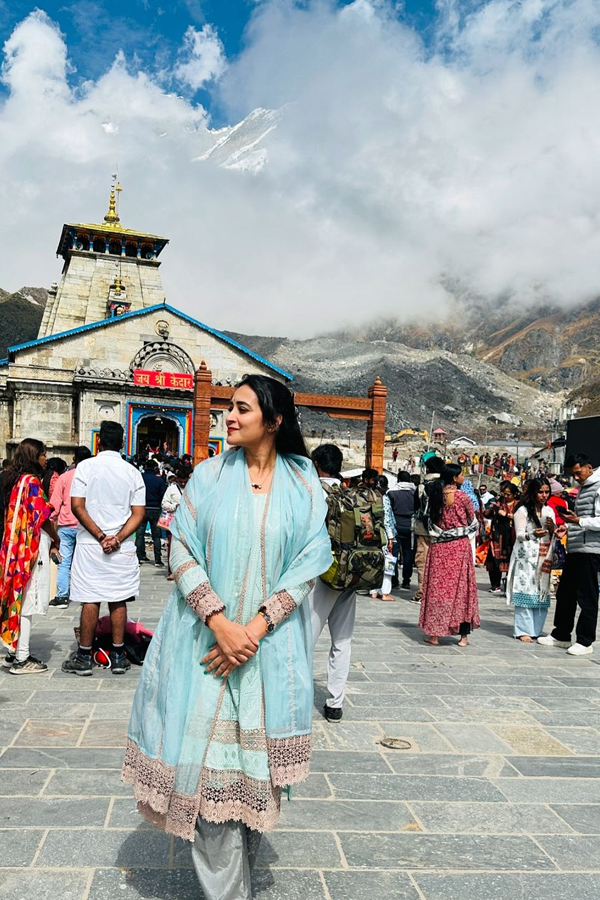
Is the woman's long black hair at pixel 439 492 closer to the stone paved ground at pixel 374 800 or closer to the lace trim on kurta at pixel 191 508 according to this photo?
the stone paved ground at pixel 374 800

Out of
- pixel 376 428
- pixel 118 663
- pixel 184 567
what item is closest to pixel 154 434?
pixel 376 428

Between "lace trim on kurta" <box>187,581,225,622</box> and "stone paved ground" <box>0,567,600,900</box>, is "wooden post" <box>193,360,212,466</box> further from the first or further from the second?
"lace trim on kurta" <box>187,581,225,622</box>

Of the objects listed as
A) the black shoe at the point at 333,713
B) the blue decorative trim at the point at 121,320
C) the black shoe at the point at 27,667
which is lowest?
the black shoe at the point at 27,667

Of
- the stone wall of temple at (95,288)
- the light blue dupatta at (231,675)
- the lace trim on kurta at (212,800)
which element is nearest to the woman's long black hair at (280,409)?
the light blue dupatta at (231,675)

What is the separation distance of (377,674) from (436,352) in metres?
115

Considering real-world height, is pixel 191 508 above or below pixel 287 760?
above

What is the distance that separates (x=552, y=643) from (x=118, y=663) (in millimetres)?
4376

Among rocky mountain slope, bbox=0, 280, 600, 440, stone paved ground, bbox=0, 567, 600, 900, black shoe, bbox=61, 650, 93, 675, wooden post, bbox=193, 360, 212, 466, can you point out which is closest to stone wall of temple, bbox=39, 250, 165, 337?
wooden post, bbox=193, 360, 212, 466

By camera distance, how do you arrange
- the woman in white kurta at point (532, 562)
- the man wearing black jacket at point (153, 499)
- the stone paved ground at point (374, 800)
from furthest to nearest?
the man wearing black jacket at point (153, 499)
the woman in white kurta at point (532, 562)
the stone paved ground at point (374, 800)

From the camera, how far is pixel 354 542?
4.99 meters

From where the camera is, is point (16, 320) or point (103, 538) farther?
point (16, 320)

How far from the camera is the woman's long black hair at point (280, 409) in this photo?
8.77 feet

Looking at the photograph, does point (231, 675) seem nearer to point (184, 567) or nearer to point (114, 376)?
point (184, 567)

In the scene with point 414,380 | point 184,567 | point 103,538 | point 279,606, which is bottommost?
point 103,538
